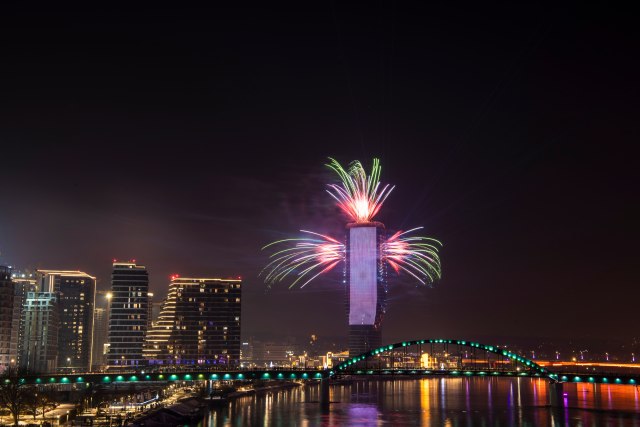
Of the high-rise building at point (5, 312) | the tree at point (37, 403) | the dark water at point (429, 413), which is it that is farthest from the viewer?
the high-rise building at point (5, 312)

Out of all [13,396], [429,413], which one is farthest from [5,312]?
[429,413]

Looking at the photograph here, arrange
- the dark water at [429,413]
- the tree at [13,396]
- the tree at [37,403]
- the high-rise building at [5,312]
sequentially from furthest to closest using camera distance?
the high-rise building at [5,312] → the dark water at [429,413] → the tree at [37,403] → the tree at [13,396]

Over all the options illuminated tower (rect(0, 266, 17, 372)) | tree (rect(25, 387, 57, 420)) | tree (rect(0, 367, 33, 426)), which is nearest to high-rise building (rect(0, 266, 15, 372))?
illuminated tower (rect(0, 266, 17, 372))

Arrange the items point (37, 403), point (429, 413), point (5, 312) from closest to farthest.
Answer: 1. point (37, 403)
2. point (429, 413)
3. point (5, 312)

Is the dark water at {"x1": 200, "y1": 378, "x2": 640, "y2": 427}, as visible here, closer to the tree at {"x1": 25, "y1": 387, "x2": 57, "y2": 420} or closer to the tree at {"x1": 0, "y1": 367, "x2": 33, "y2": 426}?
the tree at {"x1": 25, "y1": 387, "x2": 57, "y2": 420}

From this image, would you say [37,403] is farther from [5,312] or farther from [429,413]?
[429,413]

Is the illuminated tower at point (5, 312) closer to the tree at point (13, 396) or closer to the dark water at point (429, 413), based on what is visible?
the tree at point (13, 396)

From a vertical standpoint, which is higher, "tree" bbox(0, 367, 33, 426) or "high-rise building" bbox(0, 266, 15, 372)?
"high-rise building" bbox(0, 266, 15, 372)

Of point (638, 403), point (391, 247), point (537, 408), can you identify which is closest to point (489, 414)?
point (537, 408)

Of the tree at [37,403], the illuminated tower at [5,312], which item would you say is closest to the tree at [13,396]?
the tree at [37,403]

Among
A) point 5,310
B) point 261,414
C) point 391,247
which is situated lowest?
point 261,414

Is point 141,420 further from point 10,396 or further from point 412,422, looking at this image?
point 412,422
